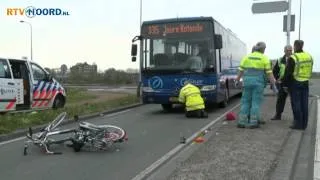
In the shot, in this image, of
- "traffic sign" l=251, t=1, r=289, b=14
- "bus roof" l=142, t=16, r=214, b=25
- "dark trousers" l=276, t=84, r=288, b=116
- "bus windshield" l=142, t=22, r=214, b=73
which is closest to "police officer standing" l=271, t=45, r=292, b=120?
"dark trousers" l=276, t=84, r=288, b=116

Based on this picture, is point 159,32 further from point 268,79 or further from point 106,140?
point 106,140

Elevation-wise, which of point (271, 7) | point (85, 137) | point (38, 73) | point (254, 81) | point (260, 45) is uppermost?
point (271, 7)

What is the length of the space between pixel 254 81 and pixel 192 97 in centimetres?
393

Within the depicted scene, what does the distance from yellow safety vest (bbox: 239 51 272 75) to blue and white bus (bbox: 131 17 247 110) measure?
5064mm

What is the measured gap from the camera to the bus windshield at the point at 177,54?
17.5 meters

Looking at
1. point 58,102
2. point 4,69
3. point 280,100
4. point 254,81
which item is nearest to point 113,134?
point 254,81

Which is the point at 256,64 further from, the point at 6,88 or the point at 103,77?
the point at 103,77

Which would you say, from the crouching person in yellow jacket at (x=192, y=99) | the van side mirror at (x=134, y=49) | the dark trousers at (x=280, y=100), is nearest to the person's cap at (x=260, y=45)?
the dark trousers at (x=280, y=100)

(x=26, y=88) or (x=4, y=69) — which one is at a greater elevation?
(x=4, y=69)

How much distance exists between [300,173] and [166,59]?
1037cm

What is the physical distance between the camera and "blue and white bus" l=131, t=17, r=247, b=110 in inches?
688

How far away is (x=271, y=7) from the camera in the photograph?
23.5 metres

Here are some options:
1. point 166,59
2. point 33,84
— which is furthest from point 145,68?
point 33,84

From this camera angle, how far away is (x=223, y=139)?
10406 mm
